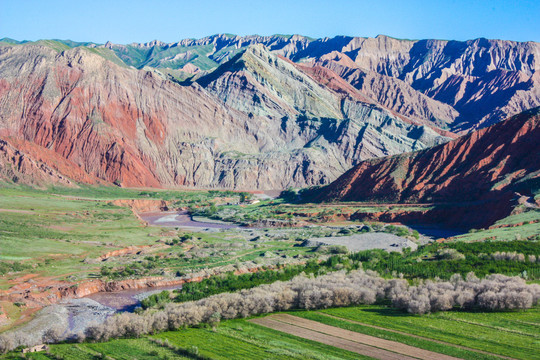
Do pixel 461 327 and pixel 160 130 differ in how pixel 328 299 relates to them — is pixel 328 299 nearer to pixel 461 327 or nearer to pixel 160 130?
pixel 461 327

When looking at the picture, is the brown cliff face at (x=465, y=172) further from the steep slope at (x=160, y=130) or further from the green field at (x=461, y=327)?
the green field at (x=461, y=327)

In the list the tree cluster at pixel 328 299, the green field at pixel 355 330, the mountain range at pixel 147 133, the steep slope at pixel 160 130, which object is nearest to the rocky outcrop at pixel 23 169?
the mountain range at pixel 147 133

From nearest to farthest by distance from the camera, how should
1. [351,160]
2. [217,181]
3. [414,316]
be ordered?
[414,316], [217,181], [351,160]

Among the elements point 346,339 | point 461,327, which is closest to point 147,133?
point 346,339

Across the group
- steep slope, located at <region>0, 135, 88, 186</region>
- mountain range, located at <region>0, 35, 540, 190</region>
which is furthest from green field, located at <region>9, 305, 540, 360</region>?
mountain range, located at <region>0, 35, 540, 190</region>

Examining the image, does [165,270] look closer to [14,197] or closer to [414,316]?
[414,316]

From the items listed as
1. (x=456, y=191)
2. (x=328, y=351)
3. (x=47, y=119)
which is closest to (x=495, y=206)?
(x=456, y=191)

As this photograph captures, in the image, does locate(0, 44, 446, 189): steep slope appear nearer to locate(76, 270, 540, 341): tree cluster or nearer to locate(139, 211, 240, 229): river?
locate(139, 211, 240, 229): river
